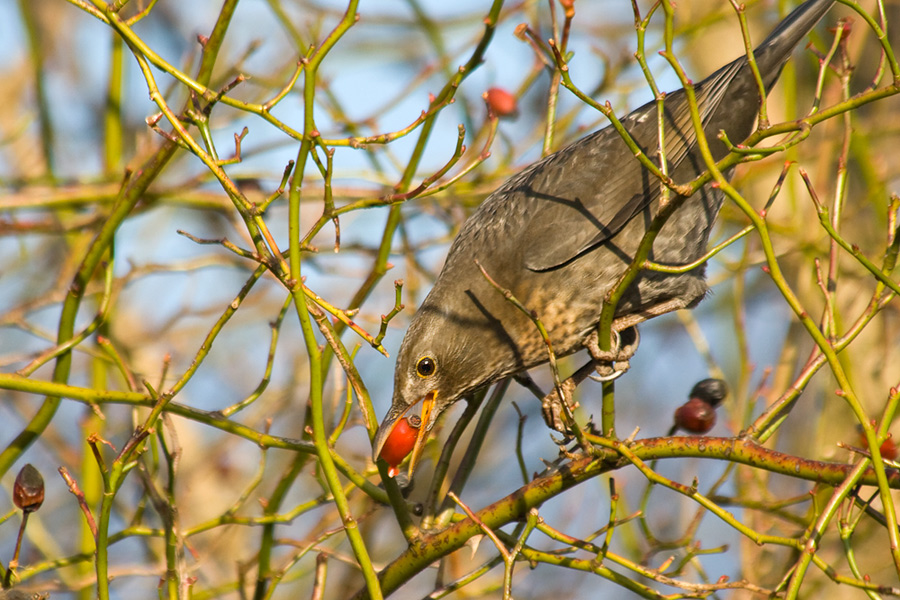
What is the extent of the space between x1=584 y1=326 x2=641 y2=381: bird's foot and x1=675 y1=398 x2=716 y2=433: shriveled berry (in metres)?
0.31

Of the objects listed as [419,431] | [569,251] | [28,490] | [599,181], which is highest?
[599,181]

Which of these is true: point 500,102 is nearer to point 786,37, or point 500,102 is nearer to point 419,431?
point 786,37

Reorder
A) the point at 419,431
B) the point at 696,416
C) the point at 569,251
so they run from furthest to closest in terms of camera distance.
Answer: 1. the point at 569,251
2. the point at 419,431
3. the point at 696,416

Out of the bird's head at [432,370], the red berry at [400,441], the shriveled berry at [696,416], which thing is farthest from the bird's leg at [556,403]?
the red berry at [400,441]

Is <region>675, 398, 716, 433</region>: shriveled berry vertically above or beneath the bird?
beneath

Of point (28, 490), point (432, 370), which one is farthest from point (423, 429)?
point (28, 490)

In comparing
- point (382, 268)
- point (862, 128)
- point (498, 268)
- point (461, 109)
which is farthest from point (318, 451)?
point (862, 128)

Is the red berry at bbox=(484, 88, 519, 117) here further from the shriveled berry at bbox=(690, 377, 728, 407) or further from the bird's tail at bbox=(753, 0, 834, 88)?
the shriveled berry at bbox=(690, 377, 728, 407)

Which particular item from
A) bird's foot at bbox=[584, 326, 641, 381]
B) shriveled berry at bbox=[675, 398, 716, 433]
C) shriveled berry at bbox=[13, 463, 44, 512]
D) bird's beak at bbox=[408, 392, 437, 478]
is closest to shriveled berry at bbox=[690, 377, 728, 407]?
shriveled berry at bbox=[675, 398, 716, 433]

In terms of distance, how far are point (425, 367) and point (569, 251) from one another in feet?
3.01

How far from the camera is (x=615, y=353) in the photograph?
378cm

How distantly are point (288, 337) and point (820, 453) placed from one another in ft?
14.3

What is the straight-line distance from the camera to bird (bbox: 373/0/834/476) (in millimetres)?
3770

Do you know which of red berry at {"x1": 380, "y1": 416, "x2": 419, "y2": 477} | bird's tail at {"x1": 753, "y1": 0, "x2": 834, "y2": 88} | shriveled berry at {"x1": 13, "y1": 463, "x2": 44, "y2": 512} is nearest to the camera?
shriveled berry at {"x1": 13, "y1": 463, "x2": 44, "y2": 512}
